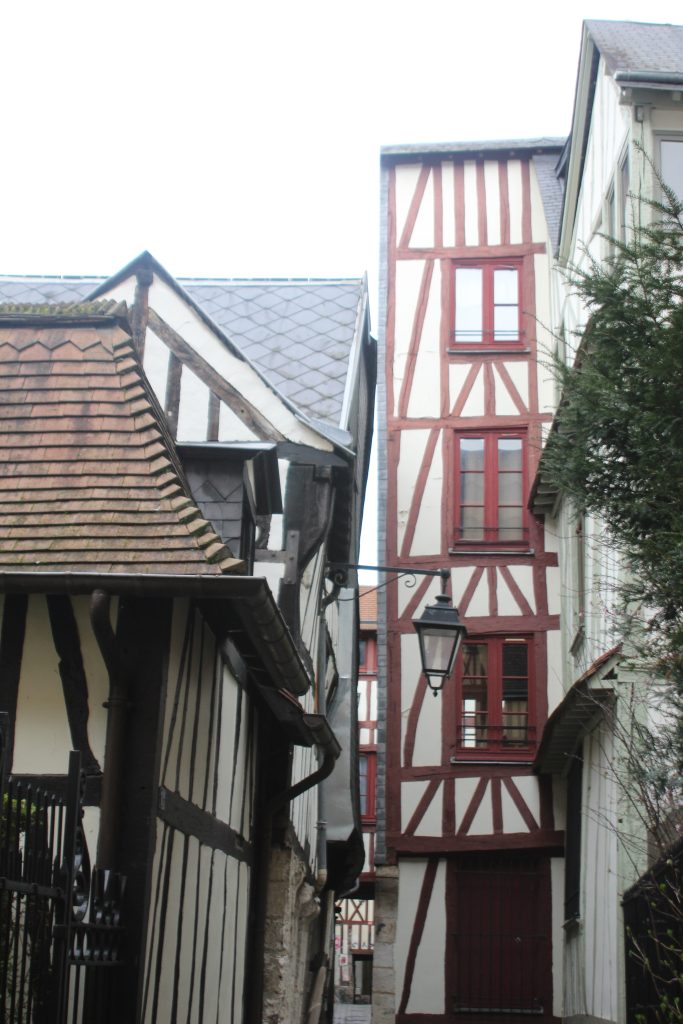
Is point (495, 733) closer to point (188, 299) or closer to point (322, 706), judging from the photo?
point (322, 706)

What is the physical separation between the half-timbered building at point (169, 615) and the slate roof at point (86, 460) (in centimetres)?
1

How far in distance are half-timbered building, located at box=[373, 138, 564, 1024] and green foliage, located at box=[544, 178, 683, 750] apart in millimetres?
9163

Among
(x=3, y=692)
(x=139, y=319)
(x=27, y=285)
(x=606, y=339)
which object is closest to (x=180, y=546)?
(x=3, y=692)

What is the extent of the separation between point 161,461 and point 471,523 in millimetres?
10250

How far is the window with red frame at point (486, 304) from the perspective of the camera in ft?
53.7

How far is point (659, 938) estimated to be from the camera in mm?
6535

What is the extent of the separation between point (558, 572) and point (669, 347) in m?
10.1

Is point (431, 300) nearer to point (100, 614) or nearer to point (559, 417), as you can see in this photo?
point (559, 417)

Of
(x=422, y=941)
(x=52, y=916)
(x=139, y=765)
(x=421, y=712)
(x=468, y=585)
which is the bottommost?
(x=52, y=916)

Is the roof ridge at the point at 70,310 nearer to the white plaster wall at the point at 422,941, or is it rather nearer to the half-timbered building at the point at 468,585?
the half-timbered building at the point at 468,585

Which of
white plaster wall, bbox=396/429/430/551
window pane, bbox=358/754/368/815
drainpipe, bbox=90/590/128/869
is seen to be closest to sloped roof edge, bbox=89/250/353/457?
drainpipe, bbox=90/590/128/869

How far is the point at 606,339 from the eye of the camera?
18.8 ft

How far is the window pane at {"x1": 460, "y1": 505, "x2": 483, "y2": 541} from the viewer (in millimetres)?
15688

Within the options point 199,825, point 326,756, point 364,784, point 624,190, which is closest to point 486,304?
point 624,190
